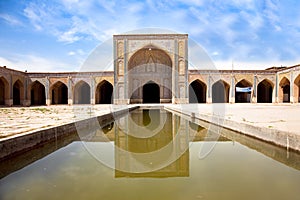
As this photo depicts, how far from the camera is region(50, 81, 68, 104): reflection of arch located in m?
21.6

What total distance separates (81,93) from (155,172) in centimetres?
2283

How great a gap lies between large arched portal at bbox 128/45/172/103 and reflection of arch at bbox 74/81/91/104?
4722 millimetres

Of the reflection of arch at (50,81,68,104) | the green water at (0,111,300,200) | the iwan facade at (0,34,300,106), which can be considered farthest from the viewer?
the reflection of arch at (50,81,68,104)

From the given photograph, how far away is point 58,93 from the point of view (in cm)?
2280

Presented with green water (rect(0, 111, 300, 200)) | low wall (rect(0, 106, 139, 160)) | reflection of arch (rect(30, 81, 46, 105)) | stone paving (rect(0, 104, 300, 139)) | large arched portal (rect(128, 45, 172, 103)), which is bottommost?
green water (rect(0, 111, 300, 200))

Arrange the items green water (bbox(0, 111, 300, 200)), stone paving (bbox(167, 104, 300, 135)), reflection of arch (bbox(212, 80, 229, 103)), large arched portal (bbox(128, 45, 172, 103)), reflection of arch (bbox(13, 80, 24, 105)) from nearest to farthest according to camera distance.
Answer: green water (bbox(0, 111, 300, 200)), stone paving (bbox(167, 104, 300, 135)), reflection of arch (bbox(13, 80, 24, 105)), large arched portal (bbox(128, 45, 172, 103)), reflection of arch (bbox(212, 80, 229, 103))

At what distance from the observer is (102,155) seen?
138 inches

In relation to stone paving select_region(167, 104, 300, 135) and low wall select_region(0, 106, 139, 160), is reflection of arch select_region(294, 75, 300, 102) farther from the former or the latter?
low wall select_region(0, 106, 139, 160)

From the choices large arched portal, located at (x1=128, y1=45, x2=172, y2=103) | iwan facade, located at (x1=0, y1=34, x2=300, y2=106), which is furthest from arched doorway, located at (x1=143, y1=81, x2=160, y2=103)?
iwan facade, located at (x1=0, y1=34, x2=300, y2=106)

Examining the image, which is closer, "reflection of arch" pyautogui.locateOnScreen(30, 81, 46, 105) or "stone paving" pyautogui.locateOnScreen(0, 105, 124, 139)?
"stone paving" pyautogui.locateOnScreen(0, 105, 124, 139)

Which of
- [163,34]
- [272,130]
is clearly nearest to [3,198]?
[272,130]

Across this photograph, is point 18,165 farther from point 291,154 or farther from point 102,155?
point 291,154

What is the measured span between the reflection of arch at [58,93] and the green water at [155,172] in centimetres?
1879

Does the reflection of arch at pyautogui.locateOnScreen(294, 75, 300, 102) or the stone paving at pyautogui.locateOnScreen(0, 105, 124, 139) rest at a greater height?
the reflection of arch at pyautogui.locateOnScreen(294, 75, 300, 102)
